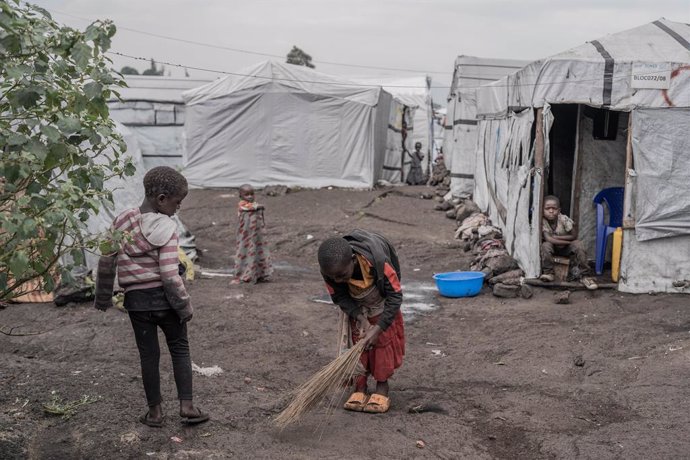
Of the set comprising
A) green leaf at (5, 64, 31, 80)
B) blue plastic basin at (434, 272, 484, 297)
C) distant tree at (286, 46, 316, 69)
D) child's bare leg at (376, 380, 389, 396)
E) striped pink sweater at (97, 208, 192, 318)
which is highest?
distant tree at (286, 46, 316, 69)

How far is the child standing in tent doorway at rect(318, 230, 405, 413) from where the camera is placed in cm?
435

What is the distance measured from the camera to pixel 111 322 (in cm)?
655

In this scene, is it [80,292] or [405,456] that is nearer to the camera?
[405,456]

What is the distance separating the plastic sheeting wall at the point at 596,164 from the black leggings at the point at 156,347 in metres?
6.52

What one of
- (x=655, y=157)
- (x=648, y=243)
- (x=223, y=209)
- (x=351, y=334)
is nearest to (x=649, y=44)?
(x=655, y=157)

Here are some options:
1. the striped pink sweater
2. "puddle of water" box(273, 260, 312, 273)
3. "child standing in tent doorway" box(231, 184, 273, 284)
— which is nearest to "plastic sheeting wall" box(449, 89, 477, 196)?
"puddle of water" box(273, 260, 312, 273)

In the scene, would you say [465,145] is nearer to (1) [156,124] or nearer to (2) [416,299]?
(2) [416,299]

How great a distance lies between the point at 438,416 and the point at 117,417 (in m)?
2.00

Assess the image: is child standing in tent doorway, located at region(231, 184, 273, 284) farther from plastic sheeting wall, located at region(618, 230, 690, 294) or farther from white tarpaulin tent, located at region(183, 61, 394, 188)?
white tarpaulin tent, located at region(183, 61, 394, 188)

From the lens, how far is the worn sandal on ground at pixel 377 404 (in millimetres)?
4555

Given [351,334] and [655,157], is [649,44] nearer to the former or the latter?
[655,157]

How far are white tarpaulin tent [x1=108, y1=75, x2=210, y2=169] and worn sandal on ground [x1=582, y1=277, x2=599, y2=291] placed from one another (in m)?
13.9

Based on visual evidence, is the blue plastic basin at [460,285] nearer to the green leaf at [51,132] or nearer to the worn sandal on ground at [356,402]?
the worn sandal on ground at [356,402]

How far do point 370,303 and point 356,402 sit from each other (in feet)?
2.16
